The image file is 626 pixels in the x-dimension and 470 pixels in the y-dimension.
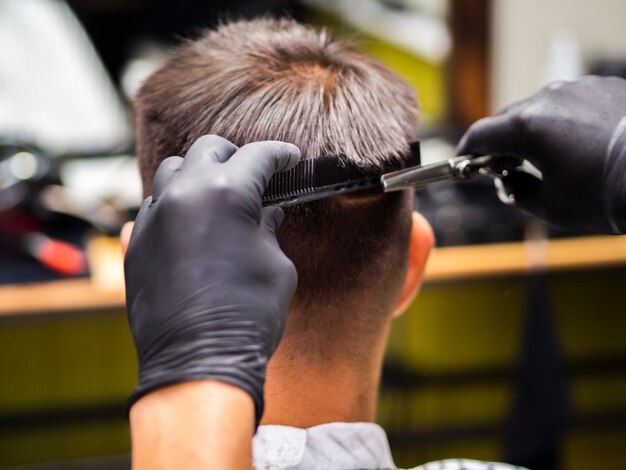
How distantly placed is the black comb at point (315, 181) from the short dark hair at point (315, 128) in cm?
2

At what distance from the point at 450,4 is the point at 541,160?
7.60 feet

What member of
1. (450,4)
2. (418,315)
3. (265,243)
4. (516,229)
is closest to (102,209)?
(418,315)

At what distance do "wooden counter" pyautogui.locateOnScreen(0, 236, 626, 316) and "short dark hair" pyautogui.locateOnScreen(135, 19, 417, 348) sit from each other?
1098 millimetres

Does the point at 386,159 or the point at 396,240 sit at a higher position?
the point at 386,159

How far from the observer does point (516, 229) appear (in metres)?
2.46

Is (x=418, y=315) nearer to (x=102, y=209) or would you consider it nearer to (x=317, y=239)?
(x=102, y=209)

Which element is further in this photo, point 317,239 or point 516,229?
point 516,229

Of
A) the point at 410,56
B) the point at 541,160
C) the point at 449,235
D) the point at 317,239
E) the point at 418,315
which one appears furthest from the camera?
the point at 410,56

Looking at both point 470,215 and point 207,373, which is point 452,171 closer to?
point 207,373

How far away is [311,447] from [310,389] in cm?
7

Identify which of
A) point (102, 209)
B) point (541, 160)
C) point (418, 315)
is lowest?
point (418, 315)

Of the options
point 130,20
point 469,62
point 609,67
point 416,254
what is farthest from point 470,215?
point 130,20

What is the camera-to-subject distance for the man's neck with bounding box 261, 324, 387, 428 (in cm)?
93

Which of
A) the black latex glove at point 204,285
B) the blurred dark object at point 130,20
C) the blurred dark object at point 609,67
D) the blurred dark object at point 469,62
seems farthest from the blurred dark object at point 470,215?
the black latex glove at point 204,285
